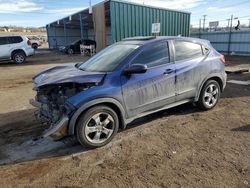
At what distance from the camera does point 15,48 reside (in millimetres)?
15766

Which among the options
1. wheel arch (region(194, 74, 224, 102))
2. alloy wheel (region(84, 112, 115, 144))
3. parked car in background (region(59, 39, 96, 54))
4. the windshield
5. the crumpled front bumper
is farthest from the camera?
parked car in background (region(59, 39, 96, 54))

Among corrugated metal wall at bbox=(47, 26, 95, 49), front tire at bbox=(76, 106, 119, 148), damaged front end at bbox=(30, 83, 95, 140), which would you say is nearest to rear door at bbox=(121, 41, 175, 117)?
front tire at bbox=(76, 106, 119, 148)

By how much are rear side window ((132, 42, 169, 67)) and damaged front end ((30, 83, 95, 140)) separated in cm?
109

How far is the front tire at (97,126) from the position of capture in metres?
3.58

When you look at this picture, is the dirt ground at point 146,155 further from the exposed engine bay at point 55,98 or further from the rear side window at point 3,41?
the rear side window at point 3,41

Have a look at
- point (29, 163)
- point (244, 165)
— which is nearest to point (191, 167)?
point (244, 165)

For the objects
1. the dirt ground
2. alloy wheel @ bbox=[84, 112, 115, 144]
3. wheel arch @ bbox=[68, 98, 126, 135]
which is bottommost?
the dirt ground

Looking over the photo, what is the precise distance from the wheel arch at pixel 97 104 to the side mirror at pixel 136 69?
530 mm

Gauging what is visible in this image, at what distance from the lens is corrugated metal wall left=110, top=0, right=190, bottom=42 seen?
16109 millimetres

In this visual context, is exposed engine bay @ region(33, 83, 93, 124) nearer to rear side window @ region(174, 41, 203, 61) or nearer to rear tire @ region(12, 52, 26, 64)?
rear side window @ region(174, 41, 203, 61)

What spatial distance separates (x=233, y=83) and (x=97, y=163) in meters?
6.41

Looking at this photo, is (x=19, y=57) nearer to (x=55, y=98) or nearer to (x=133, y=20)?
(x=133, y=20)

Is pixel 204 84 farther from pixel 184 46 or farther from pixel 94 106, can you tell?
pixel 94 106

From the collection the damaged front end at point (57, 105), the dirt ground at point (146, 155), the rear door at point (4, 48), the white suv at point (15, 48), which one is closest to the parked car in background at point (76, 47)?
the white suv at point (15, 48)
